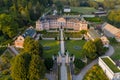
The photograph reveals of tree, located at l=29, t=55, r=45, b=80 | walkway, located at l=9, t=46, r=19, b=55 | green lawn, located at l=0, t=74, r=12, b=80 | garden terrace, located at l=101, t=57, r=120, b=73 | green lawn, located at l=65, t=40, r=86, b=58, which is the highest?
tree, located at l=29, t=55, r=45, b=80

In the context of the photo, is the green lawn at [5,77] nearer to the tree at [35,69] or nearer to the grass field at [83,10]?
the tree at [35,69]

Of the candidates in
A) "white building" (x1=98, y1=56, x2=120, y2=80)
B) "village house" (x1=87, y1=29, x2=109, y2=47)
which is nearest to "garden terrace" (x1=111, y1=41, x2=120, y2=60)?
"village house" (x1=87, y1=29, x2=109, y2=47)

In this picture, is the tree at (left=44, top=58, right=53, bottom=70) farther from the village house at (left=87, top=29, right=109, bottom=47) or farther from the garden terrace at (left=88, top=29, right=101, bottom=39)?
the garden terrace at (left=88, top=29, right=101, bottom=39)

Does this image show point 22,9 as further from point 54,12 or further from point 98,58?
point 98,58

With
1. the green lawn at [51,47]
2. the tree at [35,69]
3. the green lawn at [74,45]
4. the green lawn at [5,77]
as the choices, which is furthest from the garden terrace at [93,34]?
the green lawn at [5,77]

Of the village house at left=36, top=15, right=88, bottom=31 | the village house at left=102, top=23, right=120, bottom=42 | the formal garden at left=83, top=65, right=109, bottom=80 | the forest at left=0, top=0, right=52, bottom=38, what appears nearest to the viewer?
the formal garden at left=83, top=65, right=109, bottom=80

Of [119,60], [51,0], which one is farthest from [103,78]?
[51,0]
